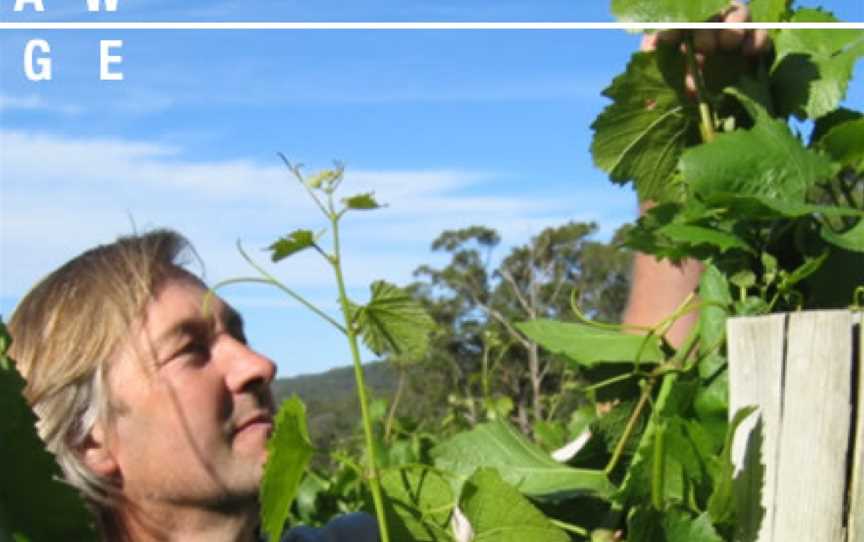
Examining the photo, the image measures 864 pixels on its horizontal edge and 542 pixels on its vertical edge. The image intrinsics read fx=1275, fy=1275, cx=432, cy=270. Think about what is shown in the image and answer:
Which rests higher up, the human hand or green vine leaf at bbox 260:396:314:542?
the human hand

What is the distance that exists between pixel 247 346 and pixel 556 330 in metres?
0.63

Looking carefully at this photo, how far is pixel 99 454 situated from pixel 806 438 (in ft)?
3.53

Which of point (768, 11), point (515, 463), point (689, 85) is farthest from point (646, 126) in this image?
point (515, 463)

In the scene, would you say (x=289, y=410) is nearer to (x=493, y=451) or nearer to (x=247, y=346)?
(x=493, y=451)

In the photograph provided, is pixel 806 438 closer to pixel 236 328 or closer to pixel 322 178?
pixel 322 178

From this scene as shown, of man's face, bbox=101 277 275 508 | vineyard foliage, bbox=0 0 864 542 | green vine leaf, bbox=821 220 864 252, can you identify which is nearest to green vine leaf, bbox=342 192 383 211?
vineyard foliage, bbox=0 0 864 542

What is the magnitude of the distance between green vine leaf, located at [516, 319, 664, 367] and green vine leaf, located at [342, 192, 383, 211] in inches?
15.0

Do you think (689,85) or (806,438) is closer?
(806,438)

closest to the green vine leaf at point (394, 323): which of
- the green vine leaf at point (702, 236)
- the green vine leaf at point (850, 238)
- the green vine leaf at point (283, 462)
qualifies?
the green vine leaf at point (283, 462)

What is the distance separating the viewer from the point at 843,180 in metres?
1.30

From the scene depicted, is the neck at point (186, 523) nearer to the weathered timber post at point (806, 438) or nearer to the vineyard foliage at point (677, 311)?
the vineyard foliage at point (677, 311)

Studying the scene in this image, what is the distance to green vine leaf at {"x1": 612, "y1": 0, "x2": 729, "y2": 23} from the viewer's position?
1.25 m

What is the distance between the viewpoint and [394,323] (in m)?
1.02

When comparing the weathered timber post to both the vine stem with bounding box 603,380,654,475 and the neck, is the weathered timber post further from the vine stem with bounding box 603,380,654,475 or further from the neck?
the neck
